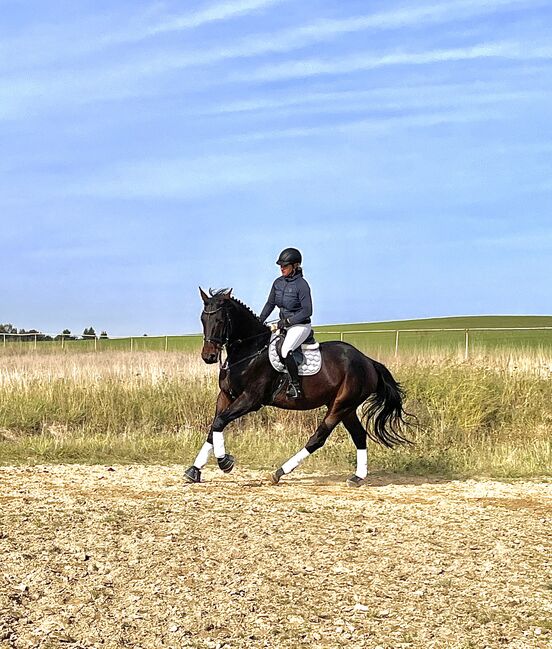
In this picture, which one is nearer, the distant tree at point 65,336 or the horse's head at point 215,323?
the horse's head at point 215,323

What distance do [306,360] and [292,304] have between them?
0.72 meters

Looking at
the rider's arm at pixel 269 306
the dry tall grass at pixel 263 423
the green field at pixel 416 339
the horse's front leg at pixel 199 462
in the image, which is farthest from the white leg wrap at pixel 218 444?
the green field at pixel 416 339

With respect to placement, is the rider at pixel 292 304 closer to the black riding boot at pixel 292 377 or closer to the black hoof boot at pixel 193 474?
the black riding boot at pixel 292 377

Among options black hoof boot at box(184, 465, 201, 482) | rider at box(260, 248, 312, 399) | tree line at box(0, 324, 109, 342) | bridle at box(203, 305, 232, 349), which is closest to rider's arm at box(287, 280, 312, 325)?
rider at box(260, 248, 312, 399)

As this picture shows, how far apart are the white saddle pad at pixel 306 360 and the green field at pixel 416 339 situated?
1396 centimetres

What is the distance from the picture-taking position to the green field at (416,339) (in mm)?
31616

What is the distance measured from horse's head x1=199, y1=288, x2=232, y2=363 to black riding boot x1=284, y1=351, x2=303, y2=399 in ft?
2.59

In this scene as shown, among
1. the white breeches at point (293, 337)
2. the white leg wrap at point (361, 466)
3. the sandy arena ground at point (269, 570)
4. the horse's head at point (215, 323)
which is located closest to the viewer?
the sandy arena ground at point (269, 570)

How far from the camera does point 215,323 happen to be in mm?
9977

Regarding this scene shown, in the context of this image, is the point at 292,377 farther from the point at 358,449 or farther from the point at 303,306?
the point at 358,449

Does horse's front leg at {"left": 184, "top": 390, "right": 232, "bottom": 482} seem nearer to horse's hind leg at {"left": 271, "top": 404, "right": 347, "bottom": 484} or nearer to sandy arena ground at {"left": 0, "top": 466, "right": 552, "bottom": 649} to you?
sandy arena ground at {"left": 0, "top": 466, "right": 552, "bottom": 649}

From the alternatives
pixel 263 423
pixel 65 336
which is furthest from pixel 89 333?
pixel 263 423

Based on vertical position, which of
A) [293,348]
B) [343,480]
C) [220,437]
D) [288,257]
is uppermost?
[288,257]

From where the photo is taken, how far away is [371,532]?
7.92 m
